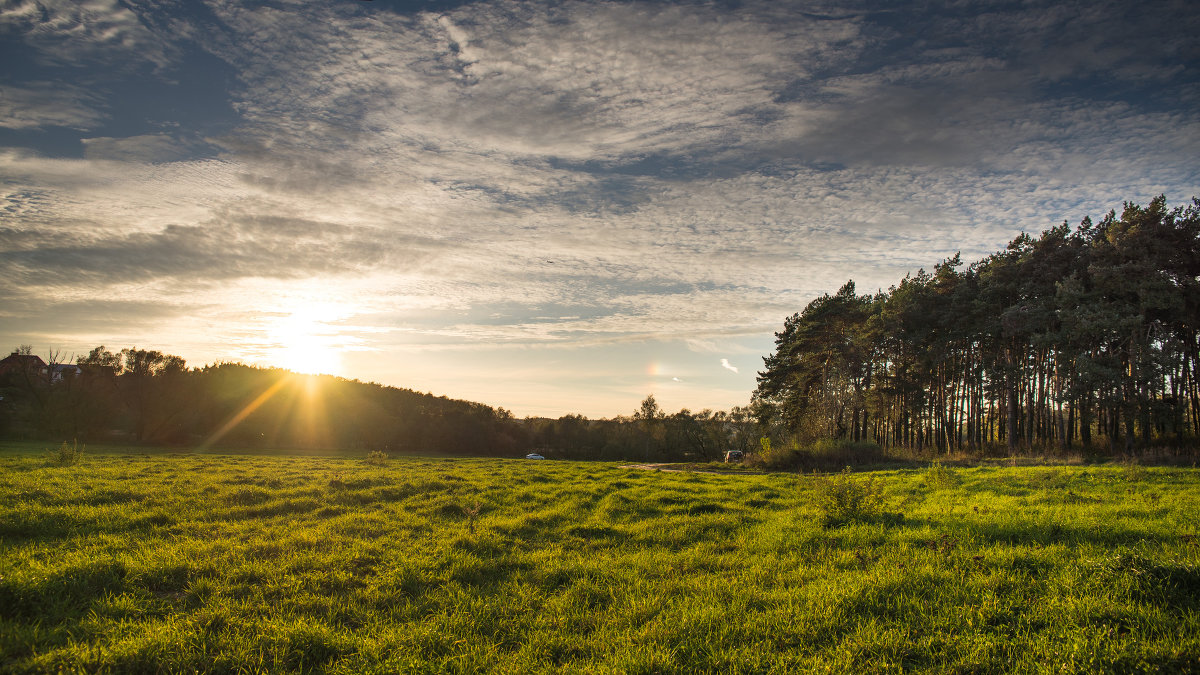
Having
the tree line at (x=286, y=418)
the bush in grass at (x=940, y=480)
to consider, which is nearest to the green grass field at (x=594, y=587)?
the bush in grass at (x=940, y=480)

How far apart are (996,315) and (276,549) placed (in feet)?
156

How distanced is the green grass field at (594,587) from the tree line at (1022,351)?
2339cm

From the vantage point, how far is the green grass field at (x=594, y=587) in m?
4.85

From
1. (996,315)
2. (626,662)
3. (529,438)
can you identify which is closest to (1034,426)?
(996,315)

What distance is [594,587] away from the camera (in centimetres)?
707

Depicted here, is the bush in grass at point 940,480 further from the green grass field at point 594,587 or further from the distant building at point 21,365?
the distant building at point 21,365

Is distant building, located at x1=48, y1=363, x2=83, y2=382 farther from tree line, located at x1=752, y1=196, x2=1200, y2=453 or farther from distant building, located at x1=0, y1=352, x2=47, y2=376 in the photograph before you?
tree line, located at x1=752, y1=196, x2=1200, y2=453

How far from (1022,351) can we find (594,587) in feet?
151

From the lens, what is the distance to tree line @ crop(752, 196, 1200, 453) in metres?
28.5

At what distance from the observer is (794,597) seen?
633 centimetres

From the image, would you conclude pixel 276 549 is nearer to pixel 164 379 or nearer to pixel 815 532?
pixel 815 532

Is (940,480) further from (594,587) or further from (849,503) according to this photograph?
(594,587)

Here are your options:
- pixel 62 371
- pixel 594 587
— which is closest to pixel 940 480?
pixel 594 587

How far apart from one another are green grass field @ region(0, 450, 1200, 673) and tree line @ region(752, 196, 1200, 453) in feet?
76.7
